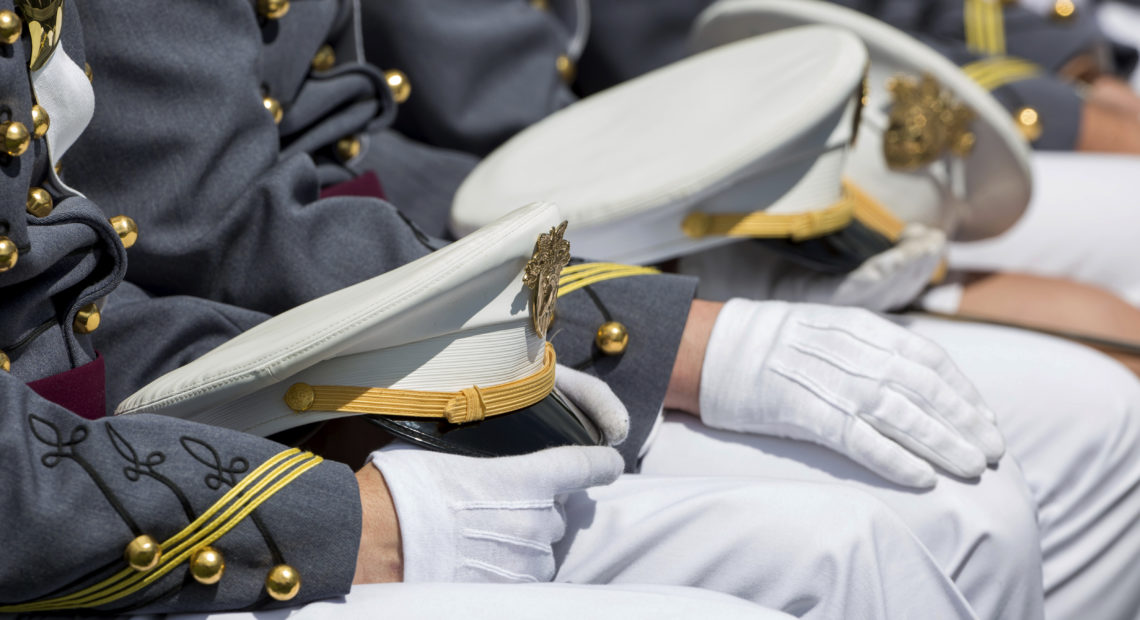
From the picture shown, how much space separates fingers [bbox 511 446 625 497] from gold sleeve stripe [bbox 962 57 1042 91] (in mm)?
1067

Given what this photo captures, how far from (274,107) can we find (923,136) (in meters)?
0.64

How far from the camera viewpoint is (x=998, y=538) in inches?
31.0

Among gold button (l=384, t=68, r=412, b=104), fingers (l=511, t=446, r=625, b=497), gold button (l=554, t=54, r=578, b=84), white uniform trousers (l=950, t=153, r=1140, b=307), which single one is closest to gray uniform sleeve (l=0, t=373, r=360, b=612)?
fingers (l=511, t=446, r=625, b=497)

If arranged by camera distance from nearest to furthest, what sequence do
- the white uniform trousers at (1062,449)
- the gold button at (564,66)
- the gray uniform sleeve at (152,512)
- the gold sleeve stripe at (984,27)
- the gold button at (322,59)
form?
1. the gray uniform sleeve at (152,512)
2. the white uniform trousers at (1062,449)
3. the gold button at (322,59)
4. the gold button at (564,66)
5. the gold sleeve stripe at (984,27)

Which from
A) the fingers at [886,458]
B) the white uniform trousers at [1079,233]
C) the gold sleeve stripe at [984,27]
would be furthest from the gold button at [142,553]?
the gold sleeve stripe at [984,27]

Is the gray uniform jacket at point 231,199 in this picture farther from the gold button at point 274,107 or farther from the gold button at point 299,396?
the gold button at point 299,396

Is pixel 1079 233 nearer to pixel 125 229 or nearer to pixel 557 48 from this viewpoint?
pixel 557 48

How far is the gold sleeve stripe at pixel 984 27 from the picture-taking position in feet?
5.70

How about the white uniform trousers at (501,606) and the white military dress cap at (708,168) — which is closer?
the white uniform trousers at (501,606)

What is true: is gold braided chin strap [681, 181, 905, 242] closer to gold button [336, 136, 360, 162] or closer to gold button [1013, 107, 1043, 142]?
gold button [336, 136, 360, 162]

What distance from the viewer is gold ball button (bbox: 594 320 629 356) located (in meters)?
0.82

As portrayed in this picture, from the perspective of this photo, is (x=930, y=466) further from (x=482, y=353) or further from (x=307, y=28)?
(x=307, y=28)

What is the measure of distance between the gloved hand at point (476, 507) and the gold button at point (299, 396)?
0.16ft

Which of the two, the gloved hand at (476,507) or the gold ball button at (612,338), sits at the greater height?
the gloved hand at (476,507)
